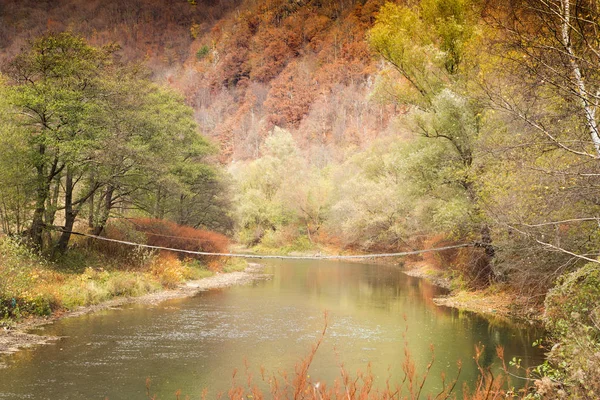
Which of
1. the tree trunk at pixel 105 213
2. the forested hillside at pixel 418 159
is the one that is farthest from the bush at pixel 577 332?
the tree trunk at pixel 105 213

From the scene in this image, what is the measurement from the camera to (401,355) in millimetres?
11500

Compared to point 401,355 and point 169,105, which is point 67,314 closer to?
point 401,355

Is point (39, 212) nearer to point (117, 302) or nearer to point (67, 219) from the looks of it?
point (67, 219)

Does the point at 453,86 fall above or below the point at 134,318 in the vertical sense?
above

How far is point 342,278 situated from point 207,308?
1077cm

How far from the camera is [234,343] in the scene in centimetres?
1223

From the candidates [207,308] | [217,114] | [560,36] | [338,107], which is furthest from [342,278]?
[217,114]

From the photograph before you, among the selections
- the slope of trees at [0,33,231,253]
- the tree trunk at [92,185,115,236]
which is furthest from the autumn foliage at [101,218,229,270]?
the slope of trees at [0,33,231,253]

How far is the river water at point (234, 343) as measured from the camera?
9.23 meters

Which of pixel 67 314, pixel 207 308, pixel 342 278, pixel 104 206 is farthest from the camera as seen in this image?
pixel 342 278

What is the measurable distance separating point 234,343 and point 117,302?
6530 millimetres

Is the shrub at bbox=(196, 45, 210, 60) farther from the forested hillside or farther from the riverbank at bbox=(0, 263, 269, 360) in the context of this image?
the riverbank at bbox=(0, 263, 269, 360)

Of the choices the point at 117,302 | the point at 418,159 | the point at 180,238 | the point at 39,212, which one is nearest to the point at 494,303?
the point at 418,159

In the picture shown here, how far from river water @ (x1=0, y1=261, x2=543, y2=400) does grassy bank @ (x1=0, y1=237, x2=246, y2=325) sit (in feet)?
3.65
